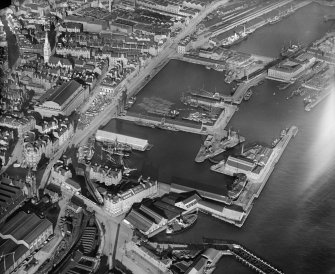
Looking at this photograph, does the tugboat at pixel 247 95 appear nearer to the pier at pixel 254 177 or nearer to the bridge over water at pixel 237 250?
the pier at pixel 254 177

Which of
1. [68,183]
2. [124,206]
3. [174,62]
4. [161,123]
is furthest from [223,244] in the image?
[174,62]

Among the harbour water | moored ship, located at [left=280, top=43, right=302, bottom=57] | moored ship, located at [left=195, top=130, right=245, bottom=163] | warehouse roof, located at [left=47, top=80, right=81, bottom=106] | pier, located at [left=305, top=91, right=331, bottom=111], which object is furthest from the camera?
moored ship, located at [left=280, top=43, right=302, bottom=57]

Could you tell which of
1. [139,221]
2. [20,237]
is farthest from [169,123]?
[20,237]

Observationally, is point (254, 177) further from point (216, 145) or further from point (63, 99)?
point (63, 99)

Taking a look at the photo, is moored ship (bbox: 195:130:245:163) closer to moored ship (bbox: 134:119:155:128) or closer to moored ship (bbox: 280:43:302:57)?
moored ship (bbox: 134:119:155:128)

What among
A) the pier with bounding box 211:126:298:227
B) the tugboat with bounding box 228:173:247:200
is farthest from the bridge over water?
the tugboat with bounding box 228:173:247:200

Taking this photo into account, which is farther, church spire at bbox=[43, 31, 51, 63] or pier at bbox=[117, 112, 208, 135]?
church spire at bbox=[43, 31, 51, 63]

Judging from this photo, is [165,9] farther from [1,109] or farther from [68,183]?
[68,183]
